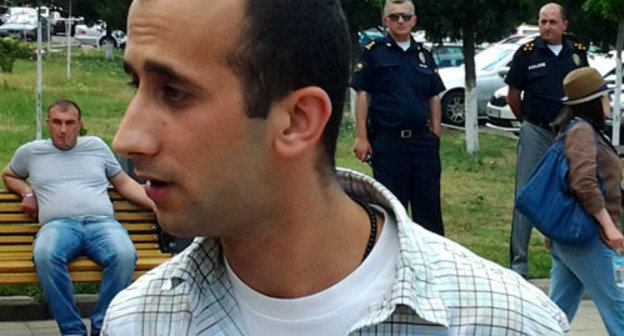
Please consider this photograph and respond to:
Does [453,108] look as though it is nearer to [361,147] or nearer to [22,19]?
[361,147]

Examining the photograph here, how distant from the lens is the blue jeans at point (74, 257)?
7.76 m

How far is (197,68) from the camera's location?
6.20 ft

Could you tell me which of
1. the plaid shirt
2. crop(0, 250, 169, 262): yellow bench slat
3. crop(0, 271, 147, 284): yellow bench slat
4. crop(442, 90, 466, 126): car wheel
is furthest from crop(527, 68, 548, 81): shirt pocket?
crop(442, 90, 466, 126): car wheel

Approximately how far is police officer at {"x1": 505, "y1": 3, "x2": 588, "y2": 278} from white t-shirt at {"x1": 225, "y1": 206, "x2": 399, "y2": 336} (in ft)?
25.5

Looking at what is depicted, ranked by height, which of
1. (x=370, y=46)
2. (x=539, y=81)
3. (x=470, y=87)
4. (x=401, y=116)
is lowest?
(x=470, y=87)

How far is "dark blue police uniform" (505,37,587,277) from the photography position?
9.70m

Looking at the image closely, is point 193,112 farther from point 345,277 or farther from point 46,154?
point 46,154

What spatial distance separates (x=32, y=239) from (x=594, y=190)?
359cm

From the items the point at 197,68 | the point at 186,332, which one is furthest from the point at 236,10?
the point at 186,332

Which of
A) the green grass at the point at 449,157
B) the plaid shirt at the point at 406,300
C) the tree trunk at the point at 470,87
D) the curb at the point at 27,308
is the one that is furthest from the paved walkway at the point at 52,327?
the tree trunk at the point at 470,87

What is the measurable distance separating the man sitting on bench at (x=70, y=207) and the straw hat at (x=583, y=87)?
271 centimetres

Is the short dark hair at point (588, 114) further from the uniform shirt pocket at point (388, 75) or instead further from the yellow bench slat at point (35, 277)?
the yellow bench slat at point (35, 277)

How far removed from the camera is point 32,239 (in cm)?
853

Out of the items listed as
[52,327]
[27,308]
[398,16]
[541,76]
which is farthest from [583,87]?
[27,308]
